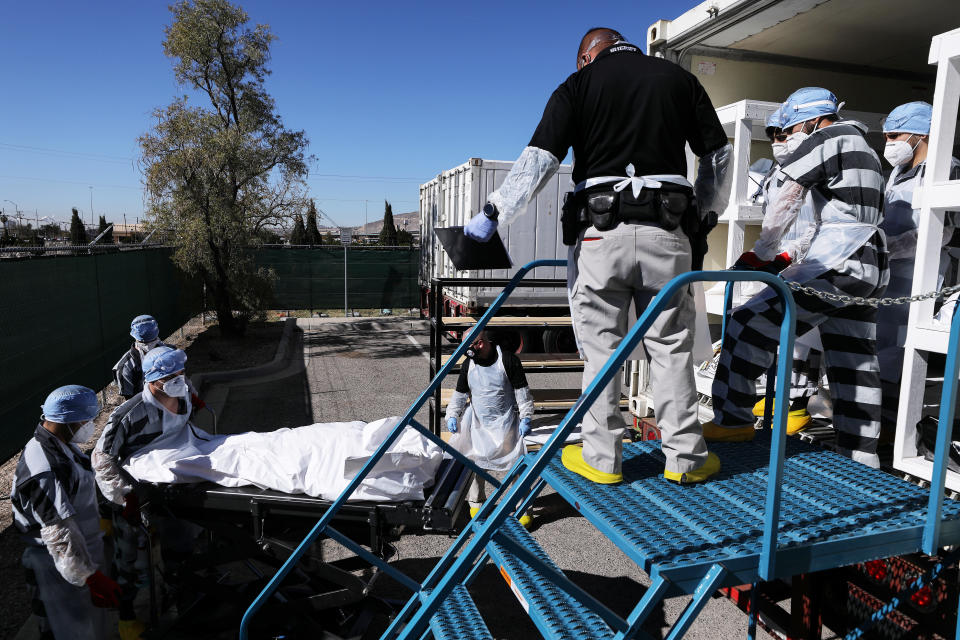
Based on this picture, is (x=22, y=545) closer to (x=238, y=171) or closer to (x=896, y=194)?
(x=896, y=194)

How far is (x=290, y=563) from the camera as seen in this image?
108 inches

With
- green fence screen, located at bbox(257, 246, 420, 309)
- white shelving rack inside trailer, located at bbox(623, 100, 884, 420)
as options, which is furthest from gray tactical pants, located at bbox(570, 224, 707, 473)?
green fence screen, located at bbox(257, 246, 420, 309)

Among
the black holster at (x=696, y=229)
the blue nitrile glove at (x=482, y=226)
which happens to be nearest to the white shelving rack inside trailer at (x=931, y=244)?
the black holster at (x=696, y=229)

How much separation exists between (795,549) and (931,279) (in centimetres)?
163

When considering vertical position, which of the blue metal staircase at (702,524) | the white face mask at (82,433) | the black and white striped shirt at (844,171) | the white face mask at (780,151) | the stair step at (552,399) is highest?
the white face mask at (780,151)

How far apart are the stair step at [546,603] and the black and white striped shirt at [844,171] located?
6.10 feet

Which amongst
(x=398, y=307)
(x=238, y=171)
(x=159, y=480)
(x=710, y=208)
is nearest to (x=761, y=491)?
(x=710, y=208)

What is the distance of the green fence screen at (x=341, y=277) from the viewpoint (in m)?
16.9

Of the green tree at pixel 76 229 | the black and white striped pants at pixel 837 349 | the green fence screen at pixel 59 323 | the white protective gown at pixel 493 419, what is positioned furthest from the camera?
the green tree at pixel 76 229

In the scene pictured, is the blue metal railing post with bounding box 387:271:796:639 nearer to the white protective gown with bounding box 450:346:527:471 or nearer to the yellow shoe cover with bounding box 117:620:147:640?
the yellow shoe cover with bounding box 117:620:147:640

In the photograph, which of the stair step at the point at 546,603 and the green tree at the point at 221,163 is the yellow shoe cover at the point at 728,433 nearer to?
the stair step at the point at 546,603

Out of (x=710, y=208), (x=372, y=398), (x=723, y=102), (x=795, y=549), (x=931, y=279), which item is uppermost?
(x=723, y=102)

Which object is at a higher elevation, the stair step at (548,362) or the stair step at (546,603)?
the stair step at (546,603)

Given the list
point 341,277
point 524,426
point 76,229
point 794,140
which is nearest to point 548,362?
point 524,426
